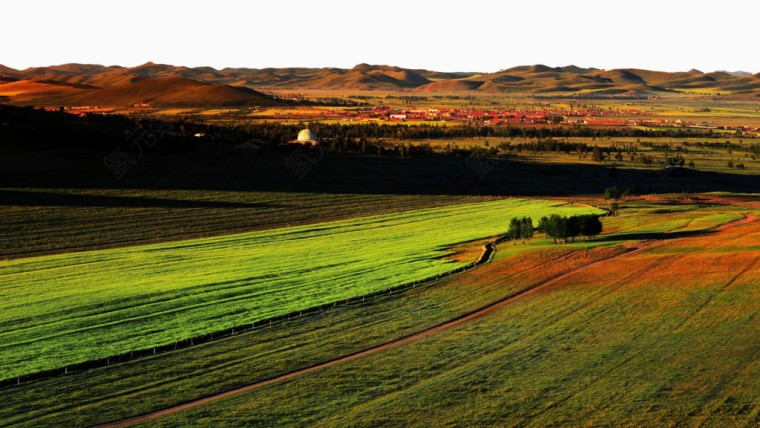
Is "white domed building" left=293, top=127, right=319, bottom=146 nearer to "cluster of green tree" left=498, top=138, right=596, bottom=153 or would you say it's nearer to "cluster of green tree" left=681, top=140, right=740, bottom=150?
"cluster of green tree" left=498, top=138, right=596, bottom=153

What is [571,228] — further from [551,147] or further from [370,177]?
[551,147]

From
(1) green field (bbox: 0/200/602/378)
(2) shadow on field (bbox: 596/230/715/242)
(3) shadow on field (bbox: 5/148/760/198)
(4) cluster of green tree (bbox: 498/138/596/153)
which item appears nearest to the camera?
(1) green field (bbox: 0/200/602/378)

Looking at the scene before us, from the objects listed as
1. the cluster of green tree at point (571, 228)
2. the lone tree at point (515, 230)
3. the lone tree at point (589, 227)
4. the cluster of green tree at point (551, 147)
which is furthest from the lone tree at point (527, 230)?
the cluster of green tree at point (551, 147)

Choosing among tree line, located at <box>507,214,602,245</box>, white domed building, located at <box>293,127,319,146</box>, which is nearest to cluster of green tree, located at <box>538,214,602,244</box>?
tree line, located at <box>507,214,602,245</box>

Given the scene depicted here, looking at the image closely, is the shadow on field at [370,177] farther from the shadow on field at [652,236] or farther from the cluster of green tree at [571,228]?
the cluster of green tree at [571,228]

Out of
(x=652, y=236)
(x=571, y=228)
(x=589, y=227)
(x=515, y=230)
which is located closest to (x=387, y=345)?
(x=571, y=228)
